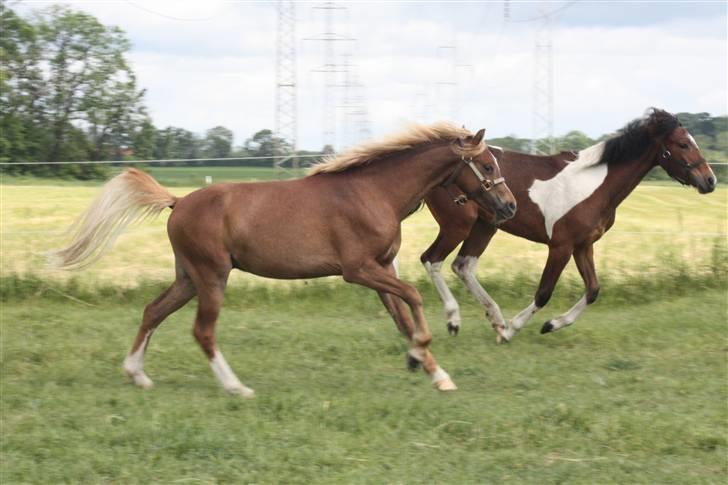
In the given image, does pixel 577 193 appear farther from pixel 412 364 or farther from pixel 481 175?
pixel 412 364

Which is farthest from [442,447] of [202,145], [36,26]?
[36,26]

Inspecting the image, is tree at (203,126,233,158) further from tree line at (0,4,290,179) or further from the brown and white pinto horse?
the brown and white pinto horse

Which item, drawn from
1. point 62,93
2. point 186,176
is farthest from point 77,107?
point 186,176

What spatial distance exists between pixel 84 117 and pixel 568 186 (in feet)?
43.2

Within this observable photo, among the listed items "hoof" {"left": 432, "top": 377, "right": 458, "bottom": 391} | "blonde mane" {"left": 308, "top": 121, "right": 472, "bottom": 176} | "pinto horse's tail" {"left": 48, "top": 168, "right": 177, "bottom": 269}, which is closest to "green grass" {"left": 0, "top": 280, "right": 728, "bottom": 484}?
"hoof" {"left": 432, "top": 377, "right": 458, "bottom": 391}

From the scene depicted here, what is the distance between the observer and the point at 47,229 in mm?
12430

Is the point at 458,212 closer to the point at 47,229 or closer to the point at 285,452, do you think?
the point at 285,452

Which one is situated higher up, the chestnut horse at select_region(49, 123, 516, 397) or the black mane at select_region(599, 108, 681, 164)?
the black mane at select_region(599, 108, 681, 164)

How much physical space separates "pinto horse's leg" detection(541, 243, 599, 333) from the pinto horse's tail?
12.1 ft

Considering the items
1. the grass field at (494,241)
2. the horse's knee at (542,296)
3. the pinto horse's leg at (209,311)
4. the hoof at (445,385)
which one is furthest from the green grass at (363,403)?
the grass field at (494,241)

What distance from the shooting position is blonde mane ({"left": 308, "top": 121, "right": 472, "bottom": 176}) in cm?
695

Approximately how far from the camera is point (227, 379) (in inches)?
260

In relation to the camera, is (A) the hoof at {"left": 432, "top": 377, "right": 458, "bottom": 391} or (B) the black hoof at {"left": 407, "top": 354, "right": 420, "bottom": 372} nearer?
(A) the hoof at {"left": 432, "top": 377, "right": 458, "bottom": 391}

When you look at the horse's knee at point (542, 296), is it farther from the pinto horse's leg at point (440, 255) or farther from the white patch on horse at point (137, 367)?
the white patch on horse at point (137, 367)
